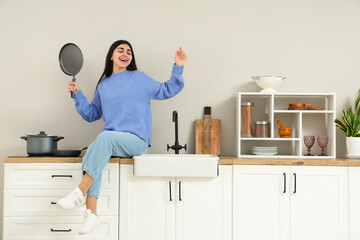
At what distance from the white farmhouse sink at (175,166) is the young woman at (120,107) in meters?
0.16

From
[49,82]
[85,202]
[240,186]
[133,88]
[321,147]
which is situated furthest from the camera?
[49,82]

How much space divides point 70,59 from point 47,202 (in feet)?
3.35

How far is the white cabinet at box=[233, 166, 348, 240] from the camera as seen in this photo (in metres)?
2.75

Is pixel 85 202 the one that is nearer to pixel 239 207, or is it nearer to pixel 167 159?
pixel 167 159

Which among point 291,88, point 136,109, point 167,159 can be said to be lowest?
point 167,159

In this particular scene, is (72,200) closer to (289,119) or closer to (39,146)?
(39,146)

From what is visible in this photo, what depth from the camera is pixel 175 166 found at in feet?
8.93

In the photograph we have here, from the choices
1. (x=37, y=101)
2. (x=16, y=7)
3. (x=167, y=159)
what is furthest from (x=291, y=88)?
(x=16, y=7)

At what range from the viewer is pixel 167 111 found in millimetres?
3367

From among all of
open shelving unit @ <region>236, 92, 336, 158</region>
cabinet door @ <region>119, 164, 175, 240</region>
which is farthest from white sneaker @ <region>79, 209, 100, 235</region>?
open shelving unit @ <region>236, 92, 336, 158</region>

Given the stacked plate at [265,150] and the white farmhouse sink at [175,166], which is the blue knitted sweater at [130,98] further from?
the stacked plate at [265,150]

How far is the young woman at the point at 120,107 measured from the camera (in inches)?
102

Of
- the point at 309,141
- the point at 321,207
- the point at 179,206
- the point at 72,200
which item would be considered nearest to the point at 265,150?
the point at 309,141

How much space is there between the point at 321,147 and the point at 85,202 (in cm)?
180
